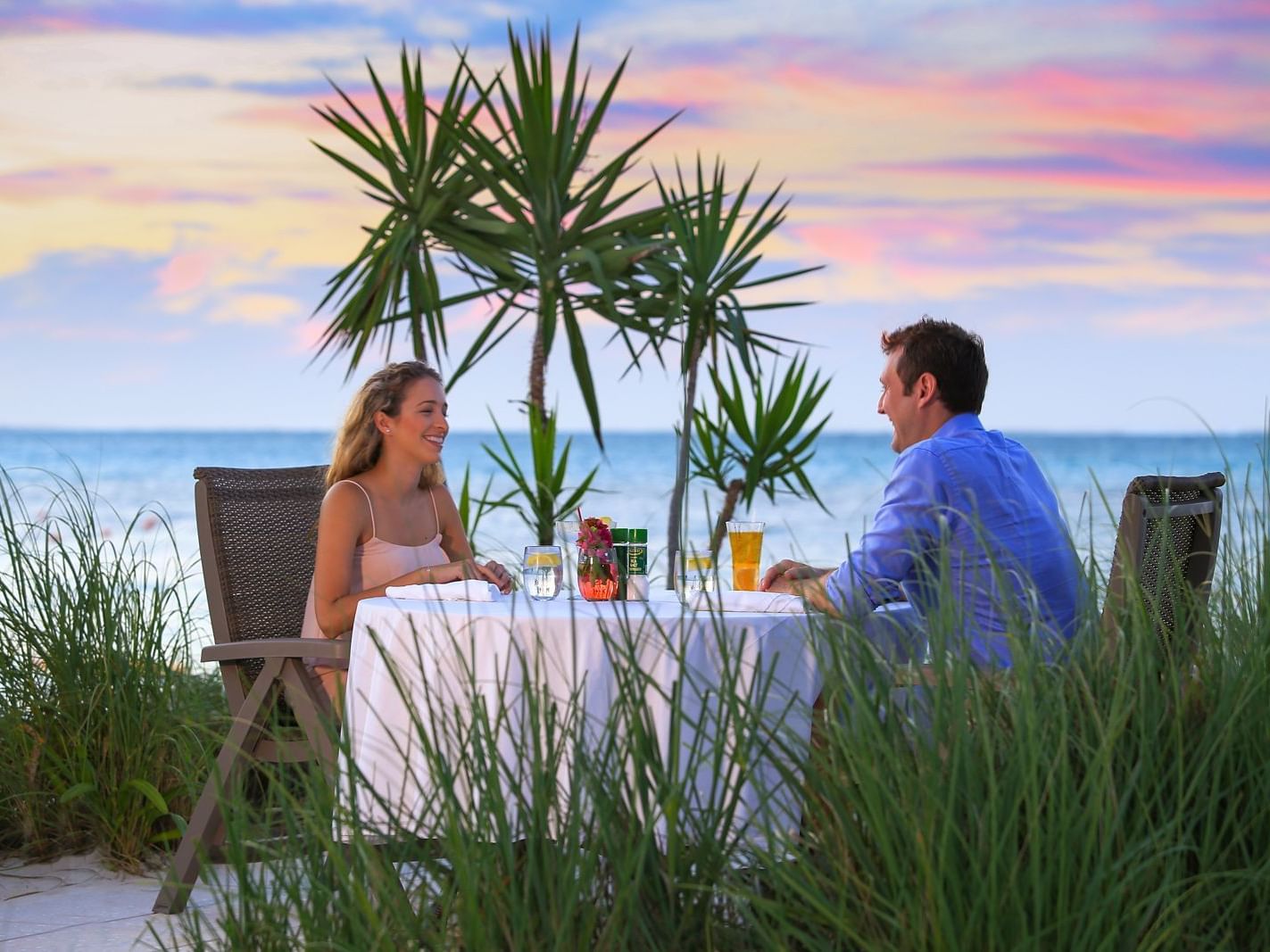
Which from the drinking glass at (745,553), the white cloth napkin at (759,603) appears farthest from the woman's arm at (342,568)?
the white cloth napkin at (759,603)

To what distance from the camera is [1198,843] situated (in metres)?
1.94

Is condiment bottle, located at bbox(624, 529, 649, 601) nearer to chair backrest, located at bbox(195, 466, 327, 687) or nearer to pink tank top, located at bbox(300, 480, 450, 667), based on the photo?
pink tank top, located at bbox(300, 480, 450, 667)

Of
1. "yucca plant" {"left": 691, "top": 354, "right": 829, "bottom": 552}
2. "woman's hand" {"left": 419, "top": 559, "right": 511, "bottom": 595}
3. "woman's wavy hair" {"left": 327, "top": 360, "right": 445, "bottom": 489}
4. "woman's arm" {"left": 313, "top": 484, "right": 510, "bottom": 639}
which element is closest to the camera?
"woman's hand" {"left": 419, "top": 559, "right": 511, "bottom": 595}

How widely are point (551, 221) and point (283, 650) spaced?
13.3 feet

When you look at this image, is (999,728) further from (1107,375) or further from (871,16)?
(1107,375)

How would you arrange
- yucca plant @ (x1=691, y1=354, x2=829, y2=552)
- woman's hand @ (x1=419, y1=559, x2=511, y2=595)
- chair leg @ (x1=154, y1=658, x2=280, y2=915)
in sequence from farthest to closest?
yucca plant @ (x1=691, y1=354, x2=829, y2=552) → woman's hand @ (x1=419, y1=559, x2=511, y2=595) → chair leg @ (x1=154, y1=658, x2=280, y2=915)

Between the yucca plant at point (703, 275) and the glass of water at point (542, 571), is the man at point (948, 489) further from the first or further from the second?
the yucca plant at point (703, 275)

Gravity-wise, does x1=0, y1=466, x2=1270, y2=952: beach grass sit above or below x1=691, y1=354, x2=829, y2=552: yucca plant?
below

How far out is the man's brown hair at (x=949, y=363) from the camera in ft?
10.9

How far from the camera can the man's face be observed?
10.9ft

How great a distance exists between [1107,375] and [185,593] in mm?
27221

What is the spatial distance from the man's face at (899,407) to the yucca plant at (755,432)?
3.85 m

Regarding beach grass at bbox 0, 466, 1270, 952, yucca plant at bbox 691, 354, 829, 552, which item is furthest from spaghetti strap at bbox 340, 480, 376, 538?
yucca plant at bbox 691, 354, 829, 552

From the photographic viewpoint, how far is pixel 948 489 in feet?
10.1
